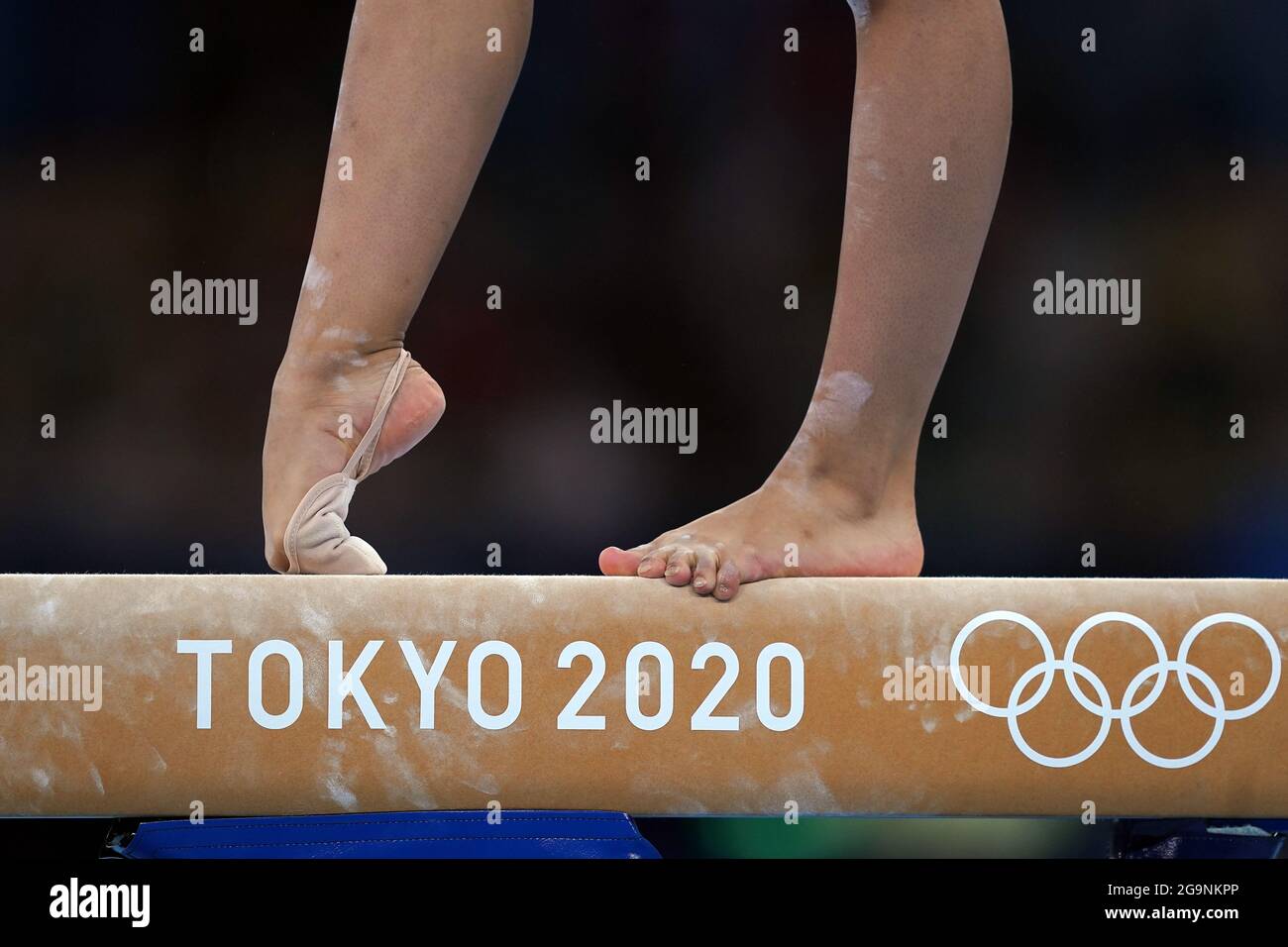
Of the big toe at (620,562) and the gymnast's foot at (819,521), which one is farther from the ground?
the gymnast's foot at (819,521)

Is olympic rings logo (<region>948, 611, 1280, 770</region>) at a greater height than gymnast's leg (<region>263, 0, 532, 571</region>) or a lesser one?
lesser

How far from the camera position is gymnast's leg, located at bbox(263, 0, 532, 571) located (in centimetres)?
149

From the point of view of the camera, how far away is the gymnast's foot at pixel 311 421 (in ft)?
5.01

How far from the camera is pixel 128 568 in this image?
8.86 ft

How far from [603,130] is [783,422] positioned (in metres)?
0.67

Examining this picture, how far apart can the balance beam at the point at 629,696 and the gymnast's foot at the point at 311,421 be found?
0.20 metres

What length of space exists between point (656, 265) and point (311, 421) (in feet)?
4.46

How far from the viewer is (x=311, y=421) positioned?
1545 millimetres
